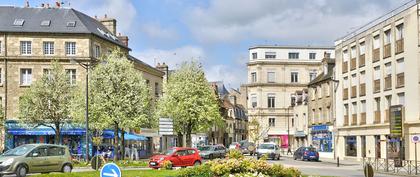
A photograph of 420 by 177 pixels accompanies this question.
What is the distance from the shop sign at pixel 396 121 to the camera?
1647 inches

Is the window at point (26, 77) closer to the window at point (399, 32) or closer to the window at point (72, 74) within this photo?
the window at point (72, 74)

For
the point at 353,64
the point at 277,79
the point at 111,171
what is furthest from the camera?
the point at 277,79

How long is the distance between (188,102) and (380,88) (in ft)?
53.5

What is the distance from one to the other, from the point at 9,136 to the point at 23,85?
4494 mm

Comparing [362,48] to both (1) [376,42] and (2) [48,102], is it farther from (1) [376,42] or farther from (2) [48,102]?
(2) [48,102]

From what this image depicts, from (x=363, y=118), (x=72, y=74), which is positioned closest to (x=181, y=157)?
(x=363, y=118)

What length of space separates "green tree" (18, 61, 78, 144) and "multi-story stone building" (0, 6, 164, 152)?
16.6ft

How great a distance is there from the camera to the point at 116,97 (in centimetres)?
4519

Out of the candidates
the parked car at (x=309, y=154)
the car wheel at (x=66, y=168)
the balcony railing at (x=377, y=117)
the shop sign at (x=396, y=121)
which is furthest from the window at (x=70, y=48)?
the shop sign at (x=396, y=121)

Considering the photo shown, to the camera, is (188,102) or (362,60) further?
(188,102)

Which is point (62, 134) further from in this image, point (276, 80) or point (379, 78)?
point (276, 80)

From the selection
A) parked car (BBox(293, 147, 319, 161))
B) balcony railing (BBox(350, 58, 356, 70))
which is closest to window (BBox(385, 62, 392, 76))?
balcony railing (BBox(350, 58, 356, 70))

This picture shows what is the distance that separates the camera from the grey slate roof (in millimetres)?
54875

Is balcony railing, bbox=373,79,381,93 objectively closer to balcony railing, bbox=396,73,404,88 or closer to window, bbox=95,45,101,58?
balcony railing, bbox=396,73,404,88
